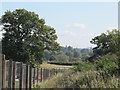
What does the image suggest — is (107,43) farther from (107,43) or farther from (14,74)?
(14,74)

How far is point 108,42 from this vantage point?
162 feet

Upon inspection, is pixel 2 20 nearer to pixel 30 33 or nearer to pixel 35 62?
pixel 30 33

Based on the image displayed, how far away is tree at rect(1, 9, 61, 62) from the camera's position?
37866mm

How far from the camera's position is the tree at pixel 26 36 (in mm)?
37866

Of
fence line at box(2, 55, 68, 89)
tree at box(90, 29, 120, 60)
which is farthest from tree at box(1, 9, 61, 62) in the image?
fence line at box(2, 55, 68, 89)

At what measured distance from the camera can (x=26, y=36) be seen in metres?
40.0

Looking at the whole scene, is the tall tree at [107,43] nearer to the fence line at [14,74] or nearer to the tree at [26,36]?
the tree at [26,36]

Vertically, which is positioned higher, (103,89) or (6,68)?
(6,68)

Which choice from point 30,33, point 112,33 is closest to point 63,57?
point 112,33

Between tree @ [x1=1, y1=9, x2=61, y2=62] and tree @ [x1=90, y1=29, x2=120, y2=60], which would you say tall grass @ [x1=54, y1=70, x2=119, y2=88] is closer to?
tree @ [x1=1, y1=9, x2=61, y2=62]

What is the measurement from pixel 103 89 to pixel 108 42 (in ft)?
138

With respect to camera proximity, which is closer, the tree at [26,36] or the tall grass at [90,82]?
the tall grass at [90,82]

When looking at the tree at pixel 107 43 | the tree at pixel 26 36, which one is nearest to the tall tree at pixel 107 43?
the tree at pixel 107 43

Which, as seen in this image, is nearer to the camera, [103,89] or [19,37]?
[103,89]
